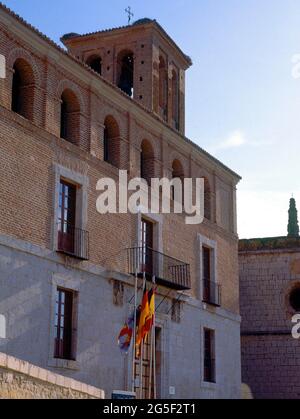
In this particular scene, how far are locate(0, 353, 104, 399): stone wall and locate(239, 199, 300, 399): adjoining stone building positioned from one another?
61.4 ft

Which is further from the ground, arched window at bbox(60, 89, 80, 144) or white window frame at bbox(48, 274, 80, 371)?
arched window at bbox(60, 89, 80, 144)

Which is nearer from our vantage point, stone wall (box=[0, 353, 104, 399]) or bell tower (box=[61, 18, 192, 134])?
stone wall (box=[0, 353, 104, 399])

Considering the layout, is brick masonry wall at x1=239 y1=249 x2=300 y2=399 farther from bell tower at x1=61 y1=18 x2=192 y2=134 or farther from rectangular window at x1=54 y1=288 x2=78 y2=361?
rectangular window at x1=54 y1=288 x2=78 y2=361

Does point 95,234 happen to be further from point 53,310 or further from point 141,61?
point 141,61

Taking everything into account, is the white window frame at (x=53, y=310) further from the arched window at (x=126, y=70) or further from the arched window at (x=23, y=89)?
the arched window at (x=126, y=70)

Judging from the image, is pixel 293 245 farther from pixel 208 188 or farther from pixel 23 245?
pixel 23 245

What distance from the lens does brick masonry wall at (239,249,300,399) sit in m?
32.0

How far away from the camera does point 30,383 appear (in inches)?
512

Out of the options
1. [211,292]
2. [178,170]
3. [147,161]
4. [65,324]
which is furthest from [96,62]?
[65,324]

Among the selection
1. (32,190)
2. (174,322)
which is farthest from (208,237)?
(32,190)

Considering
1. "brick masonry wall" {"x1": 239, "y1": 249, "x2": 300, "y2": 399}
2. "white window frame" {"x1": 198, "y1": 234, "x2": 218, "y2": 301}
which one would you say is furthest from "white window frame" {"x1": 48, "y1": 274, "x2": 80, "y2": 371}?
"brick masonry wall" {"x1": 239, "y1": 249, "x2": 300, "y2": 399}

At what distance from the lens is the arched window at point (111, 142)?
22234 mm

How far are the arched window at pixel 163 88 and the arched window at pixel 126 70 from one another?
1055mm

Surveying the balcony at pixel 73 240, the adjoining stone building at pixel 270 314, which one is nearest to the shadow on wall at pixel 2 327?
the balcony at pixel 73 240
